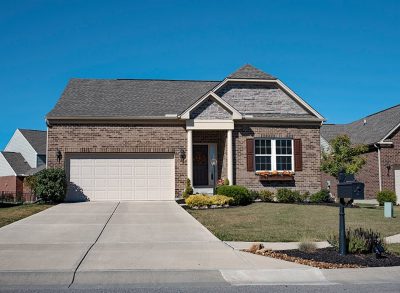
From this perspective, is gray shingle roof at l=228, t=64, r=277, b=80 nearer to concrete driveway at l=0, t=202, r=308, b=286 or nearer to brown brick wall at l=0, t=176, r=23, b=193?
concrete driveway at l=0, t=202, r=308, b=286

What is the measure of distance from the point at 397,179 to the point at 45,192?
19775 millimetres

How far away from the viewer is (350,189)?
9289 mm

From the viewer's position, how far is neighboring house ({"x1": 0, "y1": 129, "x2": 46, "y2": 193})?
44.1 meters

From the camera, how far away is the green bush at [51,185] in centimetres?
2031

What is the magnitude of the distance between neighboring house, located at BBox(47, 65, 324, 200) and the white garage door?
5cm

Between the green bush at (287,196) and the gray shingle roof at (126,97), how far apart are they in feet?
20.4

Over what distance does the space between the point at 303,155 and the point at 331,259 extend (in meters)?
14.8

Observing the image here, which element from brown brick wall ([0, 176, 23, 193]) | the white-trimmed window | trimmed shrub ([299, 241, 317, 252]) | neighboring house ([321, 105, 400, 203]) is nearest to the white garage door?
the white-trimmed window

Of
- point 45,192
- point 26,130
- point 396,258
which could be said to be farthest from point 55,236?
point 26,130

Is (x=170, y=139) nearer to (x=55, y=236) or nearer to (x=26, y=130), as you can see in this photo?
(x=55, y=236)

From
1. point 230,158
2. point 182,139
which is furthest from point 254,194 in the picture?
point 182,139

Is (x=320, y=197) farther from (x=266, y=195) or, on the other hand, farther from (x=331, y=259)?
(x=331, y=259)

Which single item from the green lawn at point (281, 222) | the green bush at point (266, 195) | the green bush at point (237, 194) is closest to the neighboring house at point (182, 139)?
the green bush at point (266, 195)

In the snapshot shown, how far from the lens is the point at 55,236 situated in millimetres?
11547
